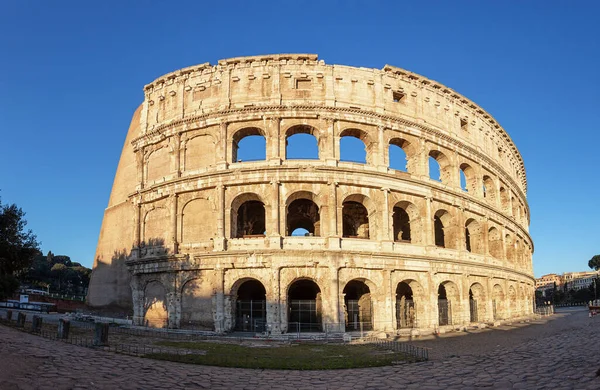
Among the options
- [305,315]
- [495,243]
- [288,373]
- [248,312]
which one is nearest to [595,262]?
[495,243]

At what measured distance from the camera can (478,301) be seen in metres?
29.1

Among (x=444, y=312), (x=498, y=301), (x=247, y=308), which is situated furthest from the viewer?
(x=498, y=301)

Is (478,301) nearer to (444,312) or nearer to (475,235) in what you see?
(444,312)

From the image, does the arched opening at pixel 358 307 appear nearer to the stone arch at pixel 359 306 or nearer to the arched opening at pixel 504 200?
the stone arch at pixel 359 306

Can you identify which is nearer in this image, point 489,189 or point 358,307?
point 358,307

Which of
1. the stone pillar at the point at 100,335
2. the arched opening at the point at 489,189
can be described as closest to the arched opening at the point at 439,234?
the arched opening at the point at 489,189

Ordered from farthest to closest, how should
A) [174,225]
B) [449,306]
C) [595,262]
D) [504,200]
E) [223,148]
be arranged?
[595,262]
[504,200]
[449,306]
[174,225]
[223,148]

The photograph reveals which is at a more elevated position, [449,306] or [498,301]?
[449,306]

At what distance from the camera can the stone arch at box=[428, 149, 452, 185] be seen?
95.1ft

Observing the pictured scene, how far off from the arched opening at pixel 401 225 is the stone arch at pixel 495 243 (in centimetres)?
773

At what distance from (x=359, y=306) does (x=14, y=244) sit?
1961 cm

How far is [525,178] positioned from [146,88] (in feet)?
130

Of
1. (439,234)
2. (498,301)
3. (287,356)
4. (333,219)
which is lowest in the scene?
(287,356)

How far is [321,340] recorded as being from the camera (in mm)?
20516
